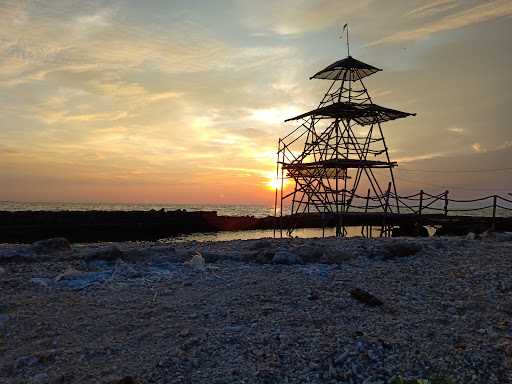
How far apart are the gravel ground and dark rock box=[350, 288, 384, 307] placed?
0.11 feet

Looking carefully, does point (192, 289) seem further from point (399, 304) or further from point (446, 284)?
point (446, 284)

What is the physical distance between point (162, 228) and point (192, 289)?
43914mm

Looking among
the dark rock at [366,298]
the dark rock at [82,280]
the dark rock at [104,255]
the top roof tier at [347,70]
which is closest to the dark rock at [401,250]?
the dark rock at [366,298]

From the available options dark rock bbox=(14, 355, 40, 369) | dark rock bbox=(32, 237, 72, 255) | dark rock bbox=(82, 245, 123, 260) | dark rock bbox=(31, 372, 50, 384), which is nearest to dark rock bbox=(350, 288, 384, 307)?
dark rock bbox=(31, 372, 50, 384)

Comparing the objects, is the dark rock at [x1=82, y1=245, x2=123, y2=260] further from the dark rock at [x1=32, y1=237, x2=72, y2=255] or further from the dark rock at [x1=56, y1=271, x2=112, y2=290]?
the dark rock at [x1=32, y1=237, x2=72, y2=255]

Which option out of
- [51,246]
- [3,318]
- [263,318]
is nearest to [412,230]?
[51,246]

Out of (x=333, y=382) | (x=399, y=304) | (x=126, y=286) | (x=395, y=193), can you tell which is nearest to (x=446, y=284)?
(x=399, y=304)

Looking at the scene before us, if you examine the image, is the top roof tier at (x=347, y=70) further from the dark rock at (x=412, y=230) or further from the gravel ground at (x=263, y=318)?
the gravel ground at (x=263, y=318)

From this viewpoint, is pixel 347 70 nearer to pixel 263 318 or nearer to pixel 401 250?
pixel 401 250

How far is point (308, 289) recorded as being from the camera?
9758 millimetres

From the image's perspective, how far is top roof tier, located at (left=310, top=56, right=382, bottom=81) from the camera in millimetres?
28891

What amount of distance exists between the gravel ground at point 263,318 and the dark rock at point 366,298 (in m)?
0.03

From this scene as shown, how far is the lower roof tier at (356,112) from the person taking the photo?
2706 cm

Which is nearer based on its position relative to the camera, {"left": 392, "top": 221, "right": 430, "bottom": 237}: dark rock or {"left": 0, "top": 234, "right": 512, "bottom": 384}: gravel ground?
{"left": 0, "top": 234, "right": 512, "bottom": 384}: gravel ground
